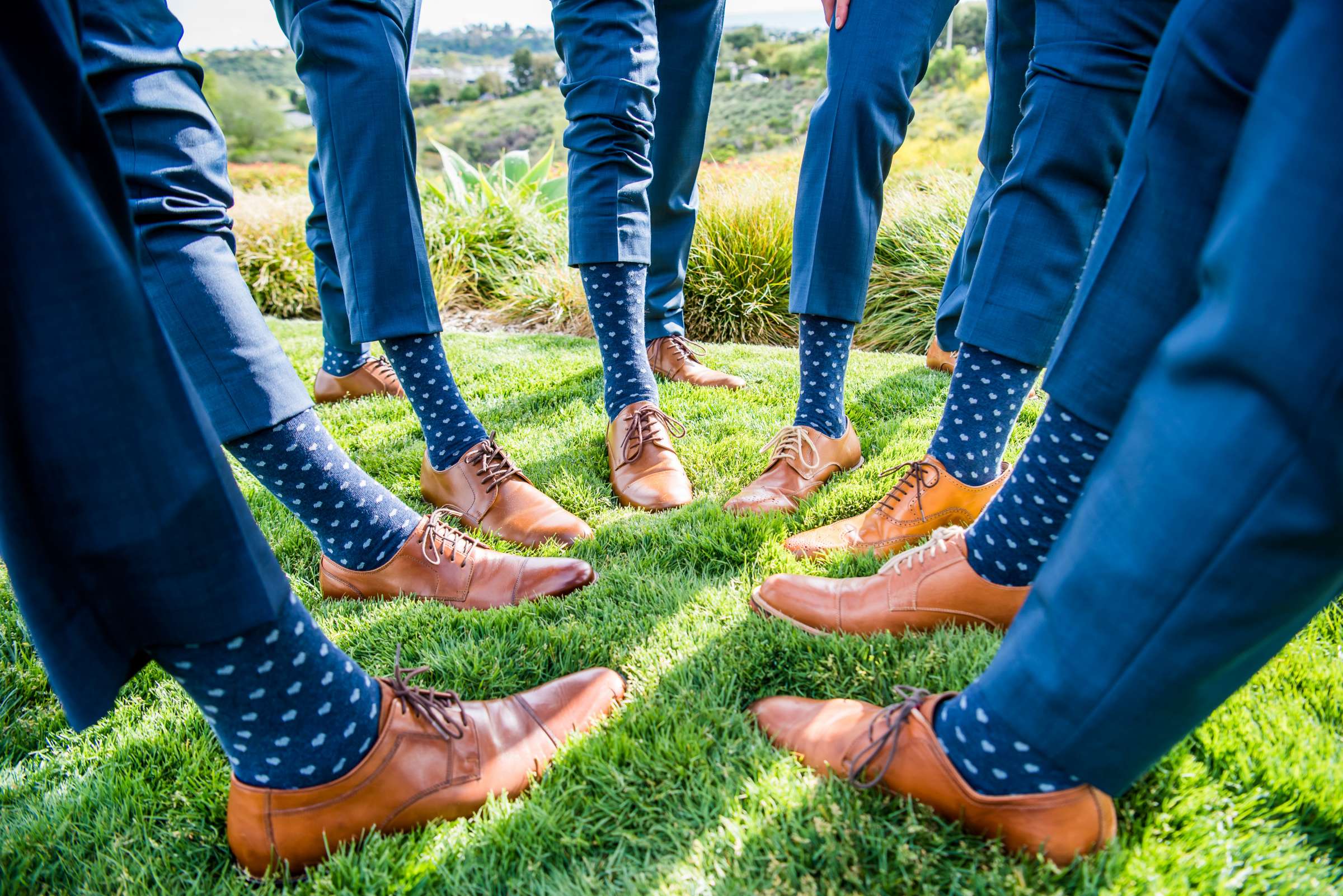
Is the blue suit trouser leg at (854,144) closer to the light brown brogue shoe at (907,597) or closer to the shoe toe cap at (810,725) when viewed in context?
the light brown brogue shoe at (907,597)

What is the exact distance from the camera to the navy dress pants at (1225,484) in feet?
1.66

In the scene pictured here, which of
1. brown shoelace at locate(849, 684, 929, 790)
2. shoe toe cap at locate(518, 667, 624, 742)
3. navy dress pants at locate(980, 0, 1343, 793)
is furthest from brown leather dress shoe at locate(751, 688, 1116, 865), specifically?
shoe toe cap at locate(518, 667, 624, 742)

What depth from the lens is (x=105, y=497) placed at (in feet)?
2.05

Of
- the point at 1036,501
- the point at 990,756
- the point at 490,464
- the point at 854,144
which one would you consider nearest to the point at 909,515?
the point at 1036,501

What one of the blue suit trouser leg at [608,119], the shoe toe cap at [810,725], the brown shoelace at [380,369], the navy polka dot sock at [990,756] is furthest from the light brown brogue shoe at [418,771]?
the brown shoelace at [380,369]

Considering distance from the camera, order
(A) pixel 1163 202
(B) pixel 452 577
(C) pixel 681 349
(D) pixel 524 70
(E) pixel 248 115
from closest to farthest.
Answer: (A) pixel 1163 202 → (B) pixel 452 577 → (C) pixel 681 349 → (E) pixel 248 115 → (D) pixel 524 70

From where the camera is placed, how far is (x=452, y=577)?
1.47m

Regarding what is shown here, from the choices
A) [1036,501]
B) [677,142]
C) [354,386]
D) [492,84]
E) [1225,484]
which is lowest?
[354,386]

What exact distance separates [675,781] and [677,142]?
2338 mm

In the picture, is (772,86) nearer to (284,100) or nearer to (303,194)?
(284,100)

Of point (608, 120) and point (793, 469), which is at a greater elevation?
point (608, 120)

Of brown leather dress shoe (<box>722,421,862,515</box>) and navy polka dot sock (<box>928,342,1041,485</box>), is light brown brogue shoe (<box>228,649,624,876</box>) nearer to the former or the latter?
brown leather dress shoe (<box>722,421,862,515</box>)

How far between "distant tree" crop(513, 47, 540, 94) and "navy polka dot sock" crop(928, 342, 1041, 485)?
156ft

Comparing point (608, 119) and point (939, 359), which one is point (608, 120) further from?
point (939, 359)
